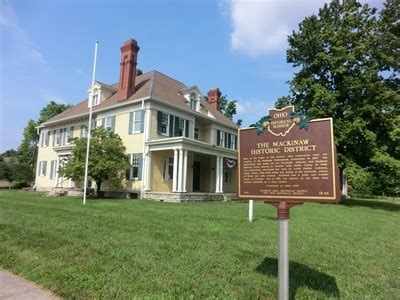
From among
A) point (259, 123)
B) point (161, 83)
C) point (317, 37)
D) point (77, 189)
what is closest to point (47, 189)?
point (77, 189)

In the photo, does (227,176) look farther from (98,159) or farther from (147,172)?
(98,159)

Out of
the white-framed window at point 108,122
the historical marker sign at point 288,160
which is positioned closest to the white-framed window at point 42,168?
the white-framed window at point 108,122

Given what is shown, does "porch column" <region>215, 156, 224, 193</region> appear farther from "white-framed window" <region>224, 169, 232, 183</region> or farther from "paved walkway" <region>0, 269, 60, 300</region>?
"paved walkway" <region>0, 269, 60, 300</region>

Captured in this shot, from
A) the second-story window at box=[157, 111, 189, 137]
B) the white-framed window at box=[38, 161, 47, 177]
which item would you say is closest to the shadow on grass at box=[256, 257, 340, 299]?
the second-story window at box=[157, 111, 189, 137]

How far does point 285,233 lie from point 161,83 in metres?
26.1

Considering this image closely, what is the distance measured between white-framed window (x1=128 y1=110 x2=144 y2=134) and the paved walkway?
20.3 meters

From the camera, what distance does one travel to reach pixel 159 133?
26.0m

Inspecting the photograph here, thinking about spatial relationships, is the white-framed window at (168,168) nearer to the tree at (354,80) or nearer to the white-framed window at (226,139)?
the white-framed window at (226,139)

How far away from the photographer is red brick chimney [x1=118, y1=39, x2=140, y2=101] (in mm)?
27253

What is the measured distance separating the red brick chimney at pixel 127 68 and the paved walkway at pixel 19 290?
2278 centimetres

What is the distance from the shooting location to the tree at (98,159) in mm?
22969

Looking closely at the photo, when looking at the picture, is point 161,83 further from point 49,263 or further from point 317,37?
point 49,263

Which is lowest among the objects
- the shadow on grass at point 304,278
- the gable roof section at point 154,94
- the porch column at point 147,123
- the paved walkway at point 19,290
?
the paved walkway at point 19,290

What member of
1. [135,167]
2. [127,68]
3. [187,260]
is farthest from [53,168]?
[187,260]
